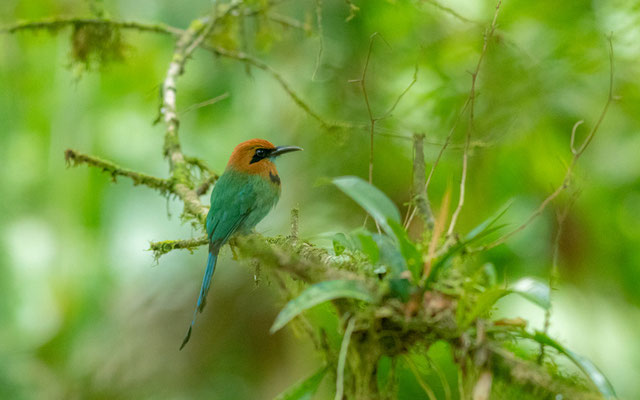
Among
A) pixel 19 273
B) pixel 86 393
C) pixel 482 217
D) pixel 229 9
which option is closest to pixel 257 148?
pixel 229 9

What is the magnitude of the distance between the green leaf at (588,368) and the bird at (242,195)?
188 cm

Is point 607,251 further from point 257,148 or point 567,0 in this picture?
point 257,148

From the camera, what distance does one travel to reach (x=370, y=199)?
5.98 ft

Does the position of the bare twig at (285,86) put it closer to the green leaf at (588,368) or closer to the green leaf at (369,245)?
the green leaf at (369,245)

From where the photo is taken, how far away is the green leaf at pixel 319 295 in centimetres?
149

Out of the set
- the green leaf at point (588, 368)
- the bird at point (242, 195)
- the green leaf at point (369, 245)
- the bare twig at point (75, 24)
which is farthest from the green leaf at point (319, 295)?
the bare twig at point (75, 24)

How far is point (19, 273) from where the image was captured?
6715mm

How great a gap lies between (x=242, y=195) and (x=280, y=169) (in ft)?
9.06

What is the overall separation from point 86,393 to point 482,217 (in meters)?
4.08

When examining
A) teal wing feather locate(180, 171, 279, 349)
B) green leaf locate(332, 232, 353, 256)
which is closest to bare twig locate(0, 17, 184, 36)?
teal wing feather locate(180, 171, 279, 349)

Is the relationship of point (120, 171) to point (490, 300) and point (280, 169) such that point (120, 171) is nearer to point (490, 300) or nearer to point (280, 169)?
point (490, 300)

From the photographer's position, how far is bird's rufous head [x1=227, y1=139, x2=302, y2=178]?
3672 mm

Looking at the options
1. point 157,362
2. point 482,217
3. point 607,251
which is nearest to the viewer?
point 482,217

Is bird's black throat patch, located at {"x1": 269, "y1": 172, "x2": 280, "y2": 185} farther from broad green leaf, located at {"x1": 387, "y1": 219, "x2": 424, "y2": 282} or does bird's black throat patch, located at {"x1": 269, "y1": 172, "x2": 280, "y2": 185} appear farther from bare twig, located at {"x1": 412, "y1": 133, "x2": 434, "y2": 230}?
broad green leaf, located at {"x1": 387, "y1": 219, "x2": 424, "y2": 282}
